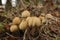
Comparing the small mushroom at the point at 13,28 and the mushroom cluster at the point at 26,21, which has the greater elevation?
the mushroom cluster at the point at 26,21

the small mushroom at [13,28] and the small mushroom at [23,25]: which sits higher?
the small mushroom at [23,25]

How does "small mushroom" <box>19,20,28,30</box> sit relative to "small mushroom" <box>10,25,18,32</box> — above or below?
above

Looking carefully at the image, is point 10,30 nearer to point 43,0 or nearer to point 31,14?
point 31,14

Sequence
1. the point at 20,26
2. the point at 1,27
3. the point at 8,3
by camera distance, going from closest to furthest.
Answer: the point at 20,26 → the point at 1,27 → the point at 8,3

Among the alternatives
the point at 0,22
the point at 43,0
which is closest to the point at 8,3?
the point at 0,22

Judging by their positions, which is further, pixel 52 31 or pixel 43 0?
pixel 43 0

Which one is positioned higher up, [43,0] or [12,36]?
[43,0]

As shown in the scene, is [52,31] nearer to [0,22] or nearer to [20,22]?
[20,22]

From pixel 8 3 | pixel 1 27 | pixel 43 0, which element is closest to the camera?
pixel 1 27

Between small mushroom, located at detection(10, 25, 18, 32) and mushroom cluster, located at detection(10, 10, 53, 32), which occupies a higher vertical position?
mushroom cluster, located at detection(10, 10, 53, 32)

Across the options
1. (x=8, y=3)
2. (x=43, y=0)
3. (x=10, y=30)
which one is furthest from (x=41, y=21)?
(x=43, y=0)
